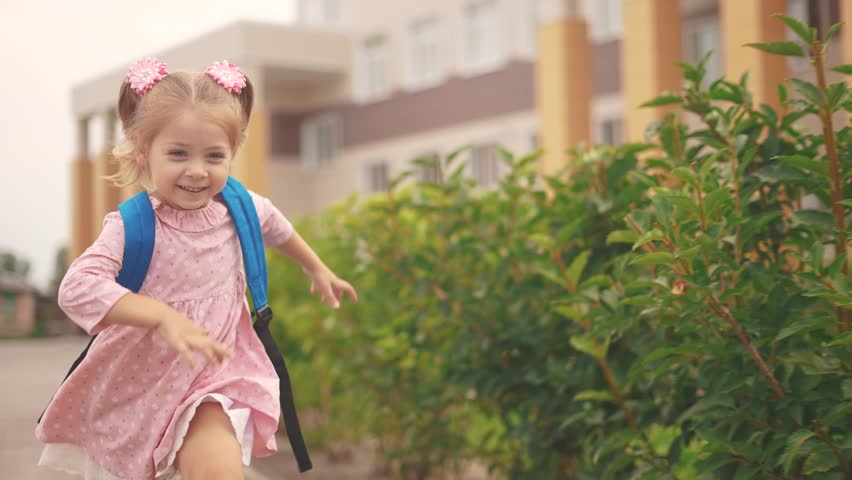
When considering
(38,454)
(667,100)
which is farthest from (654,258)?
(38,454)

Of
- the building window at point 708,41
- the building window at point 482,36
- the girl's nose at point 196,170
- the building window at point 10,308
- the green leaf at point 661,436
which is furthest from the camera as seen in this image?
the building window at point 10,308

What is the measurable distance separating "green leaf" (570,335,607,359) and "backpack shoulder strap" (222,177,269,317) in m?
1.43

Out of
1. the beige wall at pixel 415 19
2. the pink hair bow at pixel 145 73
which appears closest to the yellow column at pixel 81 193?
the beige wall at pixel 415 19

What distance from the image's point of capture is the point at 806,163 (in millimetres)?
2738

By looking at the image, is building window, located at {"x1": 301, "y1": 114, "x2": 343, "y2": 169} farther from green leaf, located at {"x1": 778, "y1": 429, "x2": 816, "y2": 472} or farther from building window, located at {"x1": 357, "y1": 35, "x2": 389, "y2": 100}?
green leaf, located at {"x1": 778, "y1": 429, "x2": 816, "y2": 472}

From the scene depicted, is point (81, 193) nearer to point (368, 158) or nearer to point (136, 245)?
point (368, 158)

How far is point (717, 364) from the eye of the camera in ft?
9.78

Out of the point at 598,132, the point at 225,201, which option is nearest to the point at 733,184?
the point at 225,201

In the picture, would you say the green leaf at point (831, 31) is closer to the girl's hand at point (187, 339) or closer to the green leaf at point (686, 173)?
the green leaf at point (686, 173)

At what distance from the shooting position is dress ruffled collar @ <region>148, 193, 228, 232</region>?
252 centimetres

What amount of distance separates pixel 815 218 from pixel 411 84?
21201 mm

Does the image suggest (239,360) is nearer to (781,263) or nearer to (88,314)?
(88,314)

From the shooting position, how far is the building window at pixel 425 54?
22.7 metres

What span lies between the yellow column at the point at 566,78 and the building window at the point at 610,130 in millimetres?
5905
